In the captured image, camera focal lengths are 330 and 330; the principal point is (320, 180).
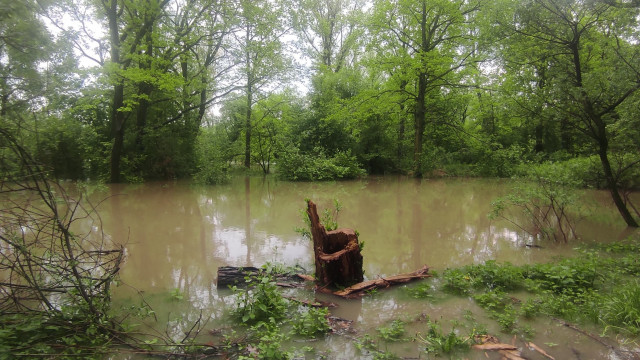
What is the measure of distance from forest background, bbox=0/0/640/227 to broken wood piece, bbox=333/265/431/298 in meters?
5.26

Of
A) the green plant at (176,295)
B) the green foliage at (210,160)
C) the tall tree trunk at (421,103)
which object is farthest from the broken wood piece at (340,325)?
the tall tree trunk at (421,103)

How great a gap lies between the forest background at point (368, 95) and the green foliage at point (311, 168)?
90 millimetres

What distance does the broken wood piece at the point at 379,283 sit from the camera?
16.2 ft

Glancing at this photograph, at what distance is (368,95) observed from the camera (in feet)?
64.9

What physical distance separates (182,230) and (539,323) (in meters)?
7.87

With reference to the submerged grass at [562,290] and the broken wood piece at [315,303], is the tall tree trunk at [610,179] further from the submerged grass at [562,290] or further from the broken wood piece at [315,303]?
the broken wood piece at [315,303]

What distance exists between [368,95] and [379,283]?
16.2 metres

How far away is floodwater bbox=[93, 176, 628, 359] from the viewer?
4.16 m

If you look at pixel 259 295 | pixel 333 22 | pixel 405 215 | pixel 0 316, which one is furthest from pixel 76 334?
pixel 333 22

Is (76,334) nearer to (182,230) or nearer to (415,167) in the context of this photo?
(182,230)

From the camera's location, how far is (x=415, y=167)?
68.1 feet

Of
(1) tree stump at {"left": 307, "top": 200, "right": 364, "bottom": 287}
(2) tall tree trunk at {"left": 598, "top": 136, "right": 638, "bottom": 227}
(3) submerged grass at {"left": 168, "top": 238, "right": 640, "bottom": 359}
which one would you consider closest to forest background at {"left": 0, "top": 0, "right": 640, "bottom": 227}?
(2) tall tree trunk at {"left": 598, "top": 136, "right": 638, "bottom": 227}

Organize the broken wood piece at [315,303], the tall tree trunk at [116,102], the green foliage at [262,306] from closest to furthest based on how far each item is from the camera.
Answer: the green foliage at [262,306], the broken wood piece at [315,303], the tall tree trunk at [116,102]

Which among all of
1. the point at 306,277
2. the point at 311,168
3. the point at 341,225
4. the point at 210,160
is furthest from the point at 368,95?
the point at 306,277
